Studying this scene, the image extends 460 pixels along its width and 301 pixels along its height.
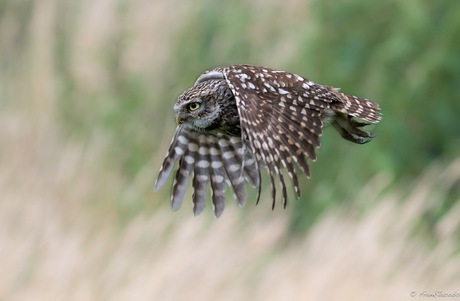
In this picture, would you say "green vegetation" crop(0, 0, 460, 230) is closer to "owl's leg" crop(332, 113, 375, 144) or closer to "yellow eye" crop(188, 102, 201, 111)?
"yellow eye" crop(188, 102, 201, 111)

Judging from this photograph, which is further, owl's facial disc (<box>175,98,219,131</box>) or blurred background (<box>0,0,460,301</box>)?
blurred background (<box>0,0,460,301</box>)

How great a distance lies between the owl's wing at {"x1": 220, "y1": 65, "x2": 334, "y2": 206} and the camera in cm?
580

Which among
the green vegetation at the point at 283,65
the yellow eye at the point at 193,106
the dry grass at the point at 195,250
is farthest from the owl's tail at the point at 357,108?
the green vegetation at the point at 283,65

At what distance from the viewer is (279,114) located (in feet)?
19.9

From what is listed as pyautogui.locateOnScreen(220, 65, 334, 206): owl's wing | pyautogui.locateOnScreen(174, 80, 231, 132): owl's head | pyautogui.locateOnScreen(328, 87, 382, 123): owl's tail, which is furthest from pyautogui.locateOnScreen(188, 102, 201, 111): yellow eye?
pyautogui.locateOnScreen(328, 87, 382, 123): owl's tail

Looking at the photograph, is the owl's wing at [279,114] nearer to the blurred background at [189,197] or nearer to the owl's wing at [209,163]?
the owl's wing at [209,163]

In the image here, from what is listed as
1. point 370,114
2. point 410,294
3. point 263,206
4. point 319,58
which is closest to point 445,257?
point 410,294

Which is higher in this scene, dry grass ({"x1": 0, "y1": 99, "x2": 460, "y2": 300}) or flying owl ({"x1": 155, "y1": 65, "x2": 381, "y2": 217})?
dry grass ({"x1": 0, "y1": 99, "x2": 460, "y2": 300})

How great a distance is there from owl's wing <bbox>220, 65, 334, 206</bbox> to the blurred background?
2826 mm

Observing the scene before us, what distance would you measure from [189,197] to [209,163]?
359 centimetres

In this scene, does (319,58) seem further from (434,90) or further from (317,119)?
(317,119)

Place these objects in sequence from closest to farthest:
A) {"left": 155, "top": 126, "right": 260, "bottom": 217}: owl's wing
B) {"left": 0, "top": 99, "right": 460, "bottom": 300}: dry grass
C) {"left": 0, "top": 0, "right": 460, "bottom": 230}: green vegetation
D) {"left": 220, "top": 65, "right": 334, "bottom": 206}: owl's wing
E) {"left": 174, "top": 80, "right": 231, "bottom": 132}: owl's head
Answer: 1. {"left": 220, "top": 65, "right": 334, "bottom": 206}: owl's wing
2. {"left": 174, "top": 80, "right": 231, "bottom": 132}: owl's head
3. {"left": 155, "top": 126, "right": 260, "bottom": 217}: owl's wing
4. {"left": 0, "top": 99, "right": 460, "bottom": 300}: dry grass
5. {"left": 0, "top": 0, "right": 460, "bottom": 230}: green vegetation

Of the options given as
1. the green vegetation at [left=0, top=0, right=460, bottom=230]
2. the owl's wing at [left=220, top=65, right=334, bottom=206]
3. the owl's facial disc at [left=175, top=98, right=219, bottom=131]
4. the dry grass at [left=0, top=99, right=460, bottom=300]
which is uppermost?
the green vegetation at [left=0, top=0, right=460, bottom=230]

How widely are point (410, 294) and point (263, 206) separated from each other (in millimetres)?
1831
